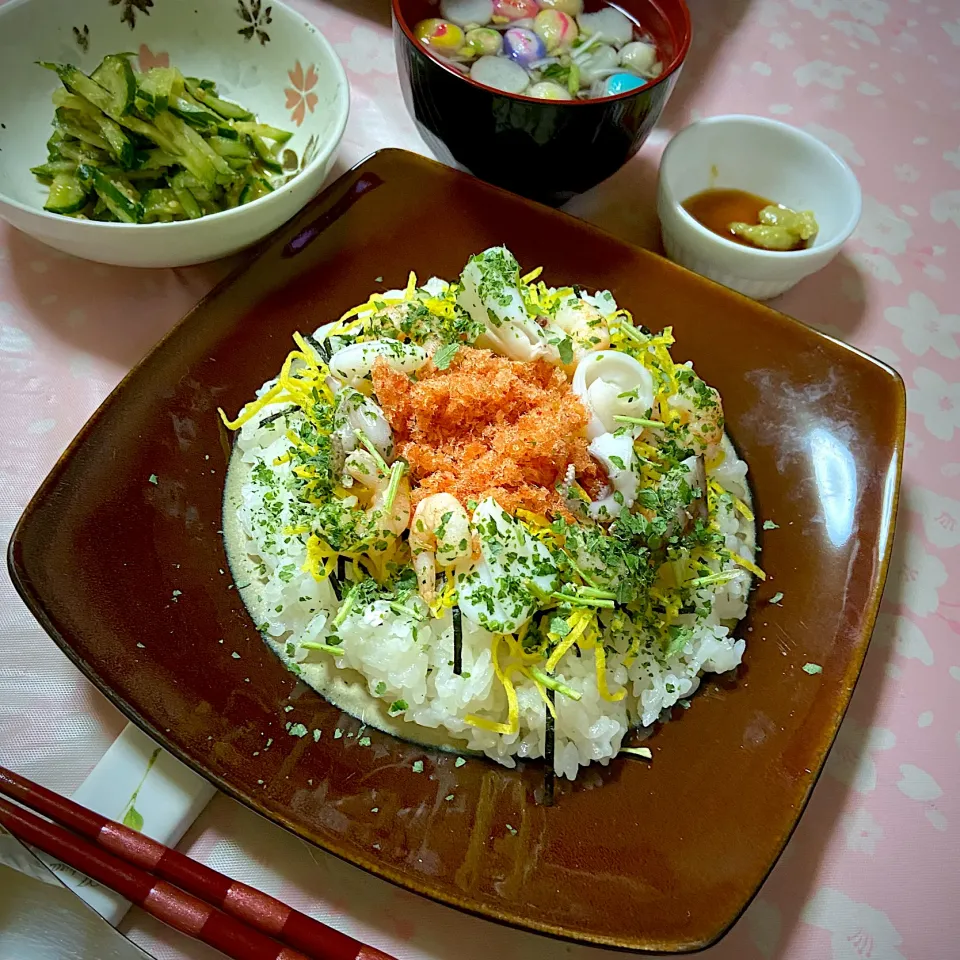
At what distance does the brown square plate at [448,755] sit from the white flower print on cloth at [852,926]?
29cm

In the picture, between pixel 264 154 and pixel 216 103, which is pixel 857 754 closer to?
pixel 264 154

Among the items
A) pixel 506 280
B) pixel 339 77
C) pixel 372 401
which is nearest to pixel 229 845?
pixel 372 401

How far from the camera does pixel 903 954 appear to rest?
1357mm

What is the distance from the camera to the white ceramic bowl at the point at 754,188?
6.13 feet

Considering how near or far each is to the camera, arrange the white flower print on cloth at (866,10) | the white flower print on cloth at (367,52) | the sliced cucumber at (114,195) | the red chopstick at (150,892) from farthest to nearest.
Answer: the white flower print on cloth at (866,10) → the white flower print on cloth at (367,52) → the sliced cucumber at (114,195) → the red chopstick at (150,892)

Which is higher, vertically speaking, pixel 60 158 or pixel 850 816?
pixel 60 158

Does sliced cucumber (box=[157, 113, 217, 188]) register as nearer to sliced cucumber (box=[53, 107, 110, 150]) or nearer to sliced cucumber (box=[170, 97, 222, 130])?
sliced cucumber (box=[170, 97, 222, 130])

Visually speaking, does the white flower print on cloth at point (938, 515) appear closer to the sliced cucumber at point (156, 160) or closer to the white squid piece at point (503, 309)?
the white squid piece at point (503, 309)

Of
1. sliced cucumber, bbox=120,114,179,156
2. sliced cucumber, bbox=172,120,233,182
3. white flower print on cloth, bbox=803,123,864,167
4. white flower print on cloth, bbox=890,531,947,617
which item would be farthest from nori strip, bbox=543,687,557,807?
white flower print on cloth, bbox=803,123,864,167

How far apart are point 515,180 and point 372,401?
81cm

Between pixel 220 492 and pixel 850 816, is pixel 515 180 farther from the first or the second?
pixel 850 816

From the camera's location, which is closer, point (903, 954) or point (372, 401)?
point (903, 954)

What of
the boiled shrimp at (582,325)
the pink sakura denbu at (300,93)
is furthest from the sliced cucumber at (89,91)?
the boiled shrimp at (582,325)

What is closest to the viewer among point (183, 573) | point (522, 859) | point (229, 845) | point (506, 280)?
point (522, 859)
